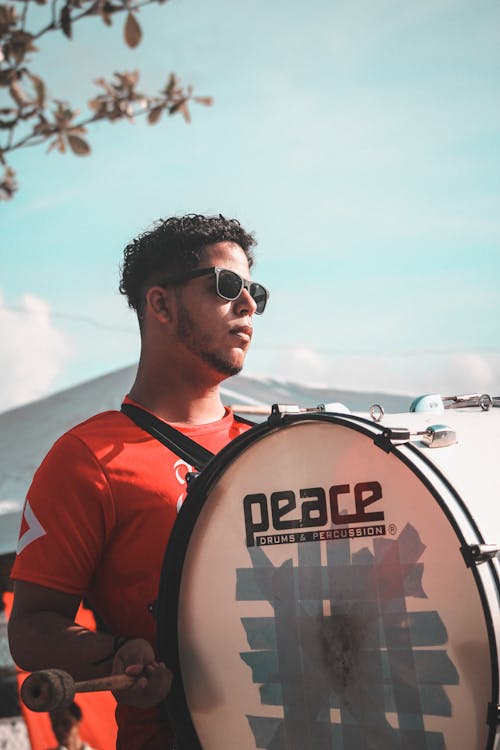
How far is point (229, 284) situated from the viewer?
2.16 m

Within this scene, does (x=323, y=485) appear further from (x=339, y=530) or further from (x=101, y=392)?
(x=101, y=392)

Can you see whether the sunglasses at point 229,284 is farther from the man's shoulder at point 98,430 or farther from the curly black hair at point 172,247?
the man's shoulder at point 98,430

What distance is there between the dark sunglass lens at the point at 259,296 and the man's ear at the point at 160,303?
0.64 feet

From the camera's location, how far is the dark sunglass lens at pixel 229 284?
2.14 metres

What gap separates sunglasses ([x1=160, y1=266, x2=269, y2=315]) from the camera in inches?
84.6

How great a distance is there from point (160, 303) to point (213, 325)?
0.58 feet

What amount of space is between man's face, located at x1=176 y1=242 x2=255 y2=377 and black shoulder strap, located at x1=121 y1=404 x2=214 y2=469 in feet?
0.57

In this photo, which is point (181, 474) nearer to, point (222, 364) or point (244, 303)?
point (222, 364)

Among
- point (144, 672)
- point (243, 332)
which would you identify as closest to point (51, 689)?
point (144, 672)

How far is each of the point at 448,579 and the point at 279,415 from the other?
43 centimetres

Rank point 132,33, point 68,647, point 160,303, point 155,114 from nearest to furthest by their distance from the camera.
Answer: point 68,647
point 132,33
point 160,303
point 155,114

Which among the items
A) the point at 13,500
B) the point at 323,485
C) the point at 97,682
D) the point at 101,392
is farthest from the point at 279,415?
the point at 101,392

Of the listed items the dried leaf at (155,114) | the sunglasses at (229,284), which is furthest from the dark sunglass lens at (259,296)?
the dried leaf at (155,114)

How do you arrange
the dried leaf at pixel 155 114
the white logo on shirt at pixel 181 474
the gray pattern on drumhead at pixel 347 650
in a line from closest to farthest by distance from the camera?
the gray pattern on drumhead at pixel 347 650 < the white logo on shirt at pixel 181 474 < the dried leaf at pixel 155 114
